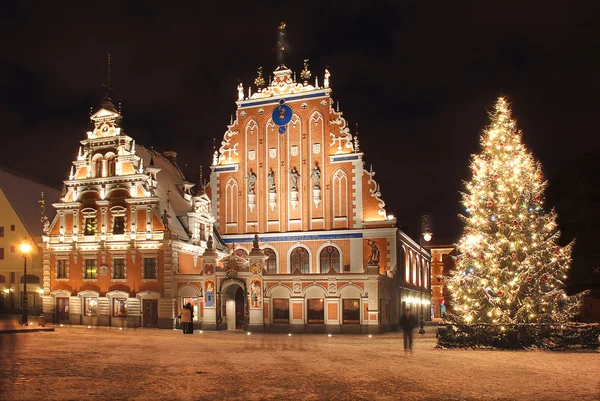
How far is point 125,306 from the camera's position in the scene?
1706 inches

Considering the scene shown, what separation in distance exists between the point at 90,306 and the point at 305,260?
1606 centimetres

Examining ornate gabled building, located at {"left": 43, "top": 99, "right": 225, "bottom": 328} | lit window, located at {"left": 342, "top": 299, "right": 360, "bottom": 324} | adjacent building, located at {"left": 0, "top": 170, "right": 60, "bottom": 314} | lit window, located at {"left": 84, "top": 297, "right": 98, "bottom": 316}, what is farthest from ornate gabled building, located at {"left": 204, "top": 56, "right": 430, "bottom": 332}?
adjacent building, located at {"left": 0, "top": 170, "right": 60, "bottom": 314}

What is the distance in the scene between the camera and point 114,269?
43969mm

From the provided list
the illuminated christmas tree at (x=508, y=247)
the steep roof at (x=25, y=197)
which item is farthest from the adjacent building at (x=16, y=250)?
the illuminated christmas tree at (x=508, y=247)

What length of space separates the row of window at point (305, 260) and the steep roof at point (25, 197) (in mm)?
23693

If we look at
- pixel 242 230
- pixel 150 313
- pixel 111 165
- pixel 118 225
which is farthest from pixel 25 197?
pixel 242 230

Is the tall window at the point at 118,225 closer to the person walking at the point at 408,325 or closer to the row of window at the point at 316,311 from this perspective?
the row of window at the point at 316,311

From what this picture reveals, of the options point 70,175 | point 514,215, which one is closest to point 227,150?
point 70,175

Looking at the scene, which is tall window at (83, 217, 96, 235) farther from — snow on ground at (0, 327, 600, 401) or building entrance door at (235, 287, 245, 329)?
snow on ground at (0, 327, 600, 401)

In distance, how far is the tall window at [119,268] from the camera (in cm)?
4384

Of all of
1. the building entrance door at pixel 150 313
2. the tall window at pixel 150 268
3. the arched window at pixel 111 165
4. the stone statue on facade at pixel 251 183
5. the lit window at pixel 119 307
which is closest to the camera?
the building entrance door at pixel 150 313

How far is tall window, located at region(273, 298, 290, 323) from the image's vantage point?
1571 inches

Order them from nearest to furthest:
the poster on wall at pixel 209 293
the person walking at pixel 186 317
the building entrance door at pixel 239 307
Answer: the person walking at pixel 186 317 < the poster on wall at pixel 209 293 < the building entrance door at pixel 239 307

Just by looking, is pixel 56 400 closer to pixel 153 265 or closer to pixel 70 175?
pixel 153 265
